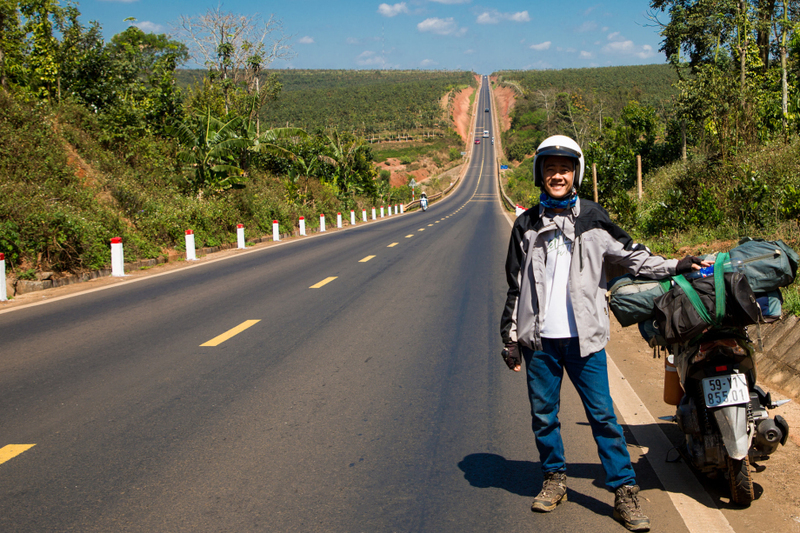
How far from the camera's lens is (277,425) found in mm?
4934

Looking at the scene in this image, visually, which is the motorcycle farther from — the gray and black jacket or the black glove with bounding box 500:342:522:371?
the black glove with bounding box 500:342:522:371

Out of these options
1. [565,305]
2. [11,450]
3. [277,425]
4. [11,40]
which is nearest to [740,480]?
[565,305]

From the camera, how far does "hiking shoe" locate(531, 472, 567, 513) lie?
12.0ft

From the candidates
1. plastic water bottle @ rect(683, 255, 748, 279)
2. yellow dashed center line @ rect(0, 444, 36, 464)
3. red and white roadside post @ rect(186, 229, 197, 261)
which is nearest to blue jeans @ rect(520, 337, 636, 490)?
plastic water bottle @ rect(683, 255, 748, 279)

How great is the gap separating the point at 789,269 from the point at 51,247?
44.3 ft

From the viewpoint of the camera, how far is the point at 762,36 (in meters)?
27.4

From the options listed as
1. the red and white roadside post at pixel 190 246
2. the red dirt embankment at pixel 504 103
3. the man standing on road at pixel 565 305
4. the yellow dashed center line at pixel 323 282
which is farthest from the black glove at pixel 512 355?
the red dirt embankment at pixel 504 103

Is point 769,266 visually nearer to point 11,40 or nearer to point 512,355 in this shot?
point 512,355

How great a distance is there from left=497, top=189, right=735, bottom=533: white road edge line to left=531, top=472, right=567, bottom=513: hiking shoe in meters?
0.64

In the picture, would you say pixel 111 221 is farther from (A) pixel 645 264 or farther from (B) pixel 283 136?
(A) pixel 645 264

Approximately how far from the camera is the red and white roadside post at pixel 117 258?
1441cm

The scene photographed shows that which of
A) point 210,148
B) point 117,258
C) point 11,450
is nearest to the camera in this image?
point 11,450

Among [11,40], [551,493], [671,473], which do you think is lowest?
[671,473]

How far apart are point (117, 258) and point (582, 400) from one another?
1304 centimetres
